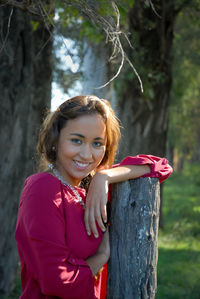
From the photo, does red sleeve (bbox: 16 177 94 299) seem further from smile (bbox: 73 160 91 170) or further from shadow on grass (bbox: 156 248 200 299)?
shadow on grass (bbox: 156 248 200 299)

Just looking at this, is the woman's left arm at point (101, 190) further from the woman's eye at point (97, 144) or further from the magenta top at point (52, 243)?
the woman's eye at point (97, 144)

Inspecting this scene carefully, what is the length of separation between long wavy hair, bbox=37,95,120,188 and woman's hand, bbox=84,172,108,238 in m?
0.35

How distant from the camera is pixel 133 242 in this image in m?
2.33

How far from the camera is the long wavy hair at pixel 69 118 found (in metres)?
2.34

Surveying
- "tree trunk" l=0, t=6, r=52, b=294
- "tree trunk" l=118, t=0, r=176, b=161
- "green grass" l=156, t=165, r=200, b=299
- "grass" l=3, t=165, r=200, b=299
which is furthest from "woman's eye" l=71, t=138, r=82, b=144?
"tree trunk" l=118, t=0, r=176, b=161

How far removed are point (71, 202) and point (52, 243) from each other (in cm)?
30

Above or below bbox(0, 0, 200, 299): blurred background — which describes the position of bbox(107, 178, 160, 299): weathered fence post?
below

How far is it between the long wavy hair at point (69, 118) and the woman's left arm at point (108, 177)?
198 millimetres

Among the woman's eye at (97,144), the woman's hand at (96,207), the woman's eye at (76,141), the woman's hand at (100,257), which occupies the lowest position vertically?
the woman's hand at (100,257)

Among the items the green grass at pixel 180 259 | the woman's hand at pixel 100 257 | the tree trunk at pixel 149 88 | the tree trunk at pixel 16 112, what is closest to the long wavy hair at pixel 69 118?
the woman's hand at pixel 100 257

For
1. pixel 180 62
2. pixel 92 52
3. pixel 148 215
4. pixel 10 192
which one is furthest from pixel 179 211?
pixel 148 215

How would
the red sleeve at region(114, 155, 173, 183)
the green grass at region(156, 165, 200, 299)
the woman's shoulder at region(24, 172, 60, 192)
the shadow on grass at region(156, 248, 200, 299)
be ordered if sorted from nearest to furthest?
1. the woman's shoulder at region(24, 172, 60, 192)
2. the red sleeve at region(114, 155, 173, 183)
3. the shadow on grass at region(156, 248, 200, 299)
4. the green grass at region(156, 165, 200, 299)

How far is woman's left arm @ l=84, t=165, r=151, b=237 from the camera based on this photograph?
221 centimetres

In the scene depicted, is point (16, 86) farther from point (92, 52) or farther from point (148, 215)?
point (92, 52)
